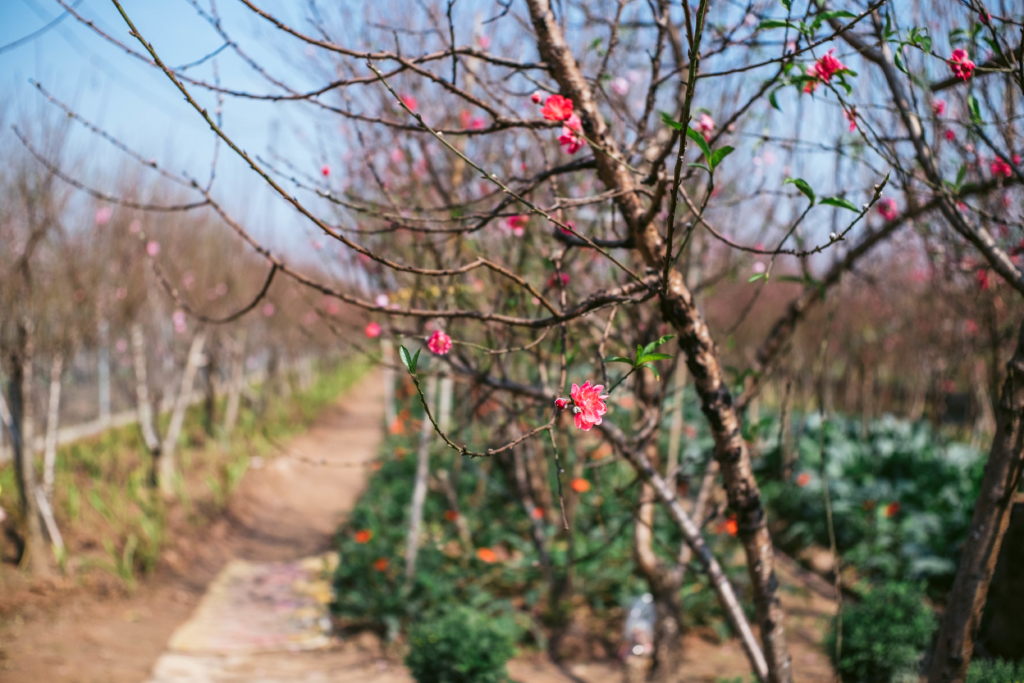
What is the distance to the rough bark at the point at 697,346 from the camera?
1.68 m

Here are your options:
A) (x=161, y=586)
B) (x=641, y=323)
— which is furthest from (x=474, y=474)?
(x=641, y=323)

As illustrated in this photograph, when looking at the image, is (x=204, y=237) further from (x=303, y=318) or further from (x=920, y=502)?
(x=920, y=502)

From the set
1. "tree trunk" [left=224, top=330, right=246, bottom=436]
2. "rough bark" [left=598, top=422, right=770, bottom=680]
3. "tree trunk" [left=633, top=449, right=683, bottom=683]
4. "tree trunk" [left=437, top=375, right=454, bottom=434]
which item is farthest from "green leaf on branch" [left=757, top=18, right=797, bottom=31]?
"tree trunk" [left=224, top=330, right=246, bottom=436]

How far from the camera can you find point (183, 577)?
214 inches

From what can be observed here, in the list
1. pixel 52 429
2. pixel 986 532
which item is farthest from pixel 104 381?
pixel 986 532

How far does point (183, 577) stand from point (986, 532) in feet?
18.8

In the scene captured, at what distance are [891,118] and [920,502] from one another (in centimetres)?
336

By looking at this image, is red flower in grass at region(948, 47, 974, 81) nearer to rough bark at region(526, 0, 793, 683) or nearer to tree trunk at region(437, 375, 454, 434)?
rough bark at region(526, 0, 793, 683)

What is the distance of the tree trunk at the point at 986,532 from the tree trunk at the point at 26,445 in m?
5.56

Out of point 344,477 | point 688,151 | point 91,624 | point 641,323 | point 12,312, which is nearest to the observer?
point 641,323

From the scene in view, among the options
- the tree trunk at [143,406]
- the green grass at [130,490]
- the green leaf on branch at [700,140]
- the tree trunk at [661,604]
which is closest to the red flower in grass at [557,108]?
the green leaf on branch at [700,140]

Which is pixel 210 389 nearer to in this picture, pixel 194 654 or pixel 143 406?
pixel 143 406

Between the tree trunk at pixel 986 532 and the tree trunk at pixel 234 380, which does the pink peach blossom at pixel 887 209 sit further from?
the tree trunk at pixel 234 380

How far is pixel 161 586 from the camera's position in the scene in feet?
16.9
